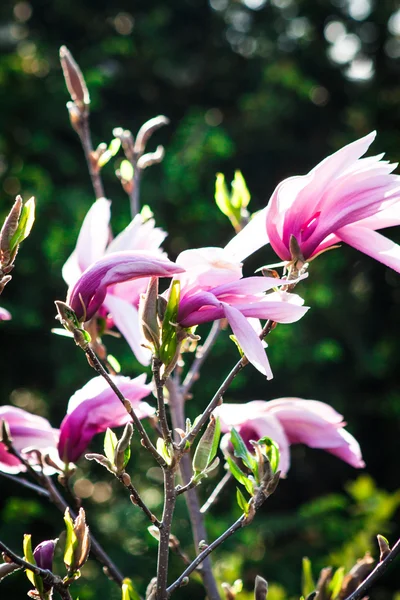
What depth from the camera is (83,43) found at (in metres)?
2.67

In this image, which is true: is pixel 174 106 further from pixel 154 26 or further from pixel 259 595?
pixel 259 595

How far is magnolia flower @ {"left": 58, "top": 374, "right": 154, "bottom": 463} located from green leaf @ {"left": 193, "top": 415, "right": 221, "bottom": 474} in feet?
0.31

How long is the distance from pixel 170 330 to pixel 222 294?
38mm

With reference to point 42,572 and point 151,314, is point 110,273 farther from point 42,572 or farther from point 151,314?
point 42,572

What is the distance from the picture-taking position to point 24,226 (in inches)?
16.9

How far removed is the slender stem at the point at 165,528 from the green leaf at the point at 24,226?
0.16 metres

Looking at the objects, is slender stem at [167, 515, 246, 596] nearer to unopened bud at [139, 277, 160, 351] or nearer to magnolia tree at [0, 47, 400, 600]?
magnolia tree at [0, 47, 400, 600]

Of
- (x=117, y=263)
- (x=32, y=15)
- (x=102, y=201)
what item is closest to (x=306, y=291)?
(x=32, y=15)

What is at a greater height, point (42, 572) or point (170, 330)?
point (170, 330)

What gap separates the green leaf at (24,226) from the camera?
41 cm

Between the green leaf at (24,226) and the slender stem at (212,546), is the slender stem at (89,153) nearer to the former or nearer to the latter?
the green leaf at (24,226)

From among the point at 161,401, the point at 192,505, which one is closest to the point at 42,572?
the point at 161,401

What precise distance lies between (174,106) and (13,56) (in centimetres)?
71

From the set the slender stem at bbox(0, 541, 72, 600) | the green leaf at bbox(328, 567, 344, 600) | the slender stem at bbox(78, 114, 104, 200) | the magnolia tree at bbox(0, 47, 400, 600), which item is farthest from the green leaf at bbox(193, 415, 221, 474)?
the slender stem at bbox(78, 114, 104, 200)
